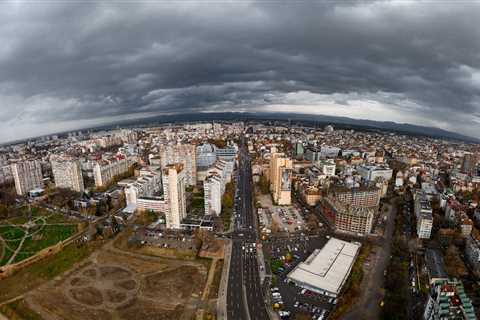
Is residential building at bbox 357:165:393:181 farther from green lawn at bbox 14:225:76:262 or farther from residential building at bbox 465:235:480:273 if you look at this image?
green lawn at bbox 14:225:76:262

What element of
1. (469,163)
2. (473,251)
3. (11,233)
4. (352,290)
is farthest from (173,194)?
(469,163)

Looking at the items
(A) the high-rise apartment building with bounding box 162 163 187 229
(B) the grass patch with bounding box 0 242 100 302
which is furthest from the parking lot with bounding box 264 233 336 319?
(B) the grass patch with bounding box 0 242 100 302

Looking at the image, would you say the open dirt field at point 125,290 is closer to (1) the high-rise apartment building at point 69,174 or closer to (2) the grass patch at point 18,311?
(2) the grass patch at point 18,311

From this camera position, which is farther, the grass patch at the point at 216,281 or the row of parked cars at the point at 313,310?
the grass patch at the point at 216,281

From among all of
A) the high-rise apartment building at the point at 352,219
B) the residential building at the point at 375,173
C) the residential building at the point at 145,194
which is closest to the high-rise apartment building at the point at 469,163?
the residential building at the point at 375,173

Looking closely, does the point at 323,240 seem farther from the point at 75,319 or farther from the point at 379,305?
the point at 75,319
